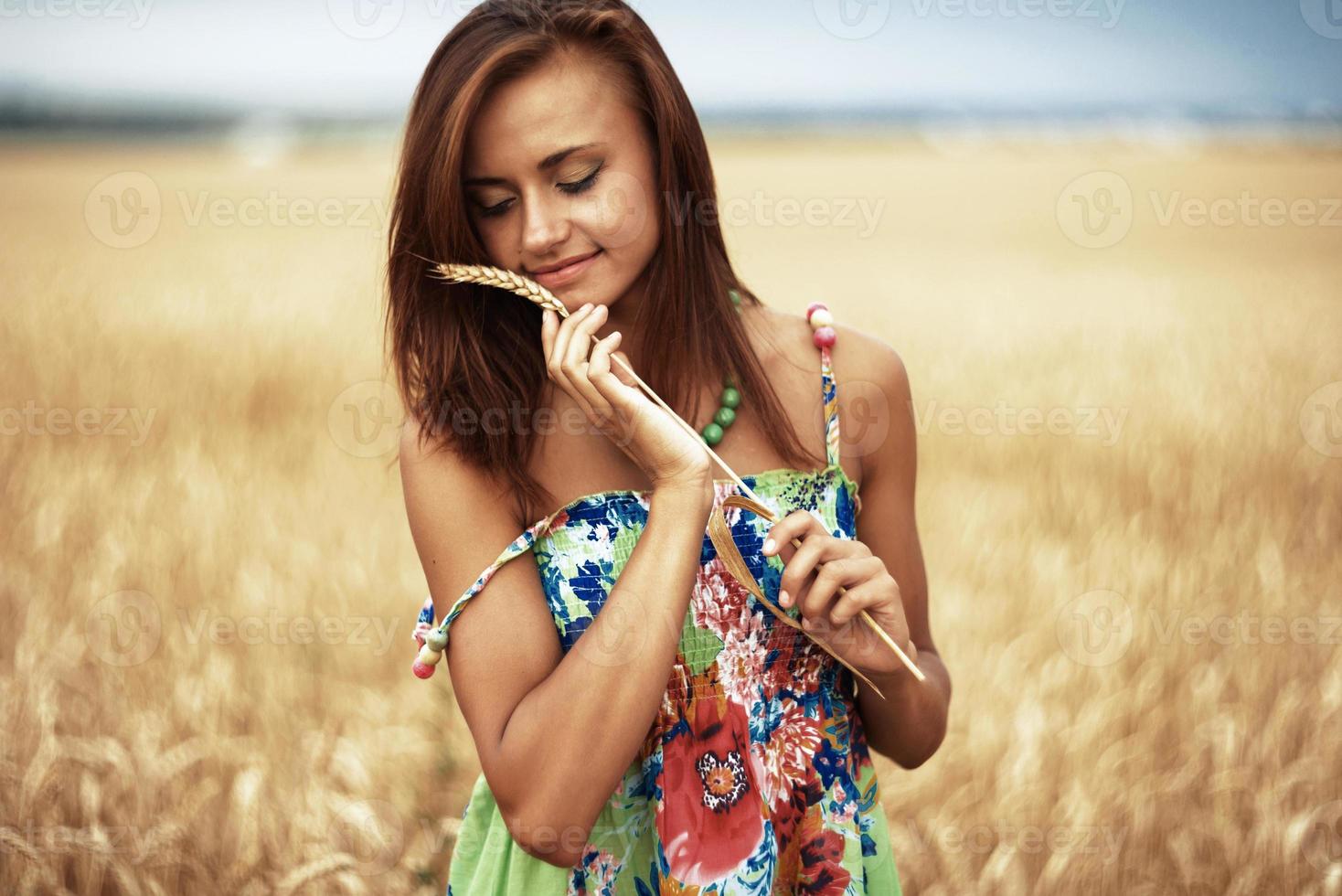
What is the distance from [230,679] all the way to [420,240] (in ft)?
8.02

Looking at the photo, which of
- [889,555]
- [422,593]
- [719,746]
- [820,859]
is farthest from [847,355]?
[422,593]

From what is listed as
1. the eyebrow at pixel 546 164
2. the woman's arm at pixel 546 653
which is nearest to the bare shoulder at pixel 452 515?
the woman's arm at pixel 546 653

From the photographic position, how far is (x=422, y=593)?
4.64 meters

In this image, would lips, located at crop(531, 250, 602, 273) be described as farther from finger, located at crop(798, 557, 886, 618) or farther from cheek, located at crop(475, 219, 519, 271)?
finger, located at crop(798, 557, 886, 618)

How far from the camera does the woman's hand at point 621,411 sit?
1828 millimetres

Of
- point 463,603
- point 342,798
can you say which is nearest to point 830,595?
point 463,603

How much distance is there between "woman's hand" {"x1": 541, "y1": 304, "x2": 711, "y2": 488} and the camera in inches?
72.0

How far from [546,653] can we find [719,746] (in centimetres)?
34

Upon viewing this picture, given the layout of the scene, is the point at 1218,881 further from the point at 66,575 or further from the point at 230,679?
the point at 66,575

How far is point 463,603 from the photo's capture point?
189cm

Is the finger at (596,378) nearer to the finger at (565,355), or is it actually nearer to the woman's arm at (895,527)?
the finger at (565,355)

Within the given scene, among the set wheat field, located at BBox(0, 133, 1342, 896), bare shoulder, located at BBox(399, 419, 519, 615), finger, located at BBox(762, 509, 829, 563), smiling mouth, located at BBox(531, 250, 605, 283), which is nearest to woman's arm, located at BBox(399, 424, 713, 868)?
bare shoulder, located at BBox(399, 419, 519, 615)

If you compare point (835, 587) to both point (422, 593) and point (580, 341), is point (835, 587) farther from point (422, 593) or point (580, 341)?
point (422, 593)

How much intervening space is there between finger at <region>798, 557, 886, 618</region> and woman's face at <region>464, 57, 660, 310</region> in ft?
2.02
